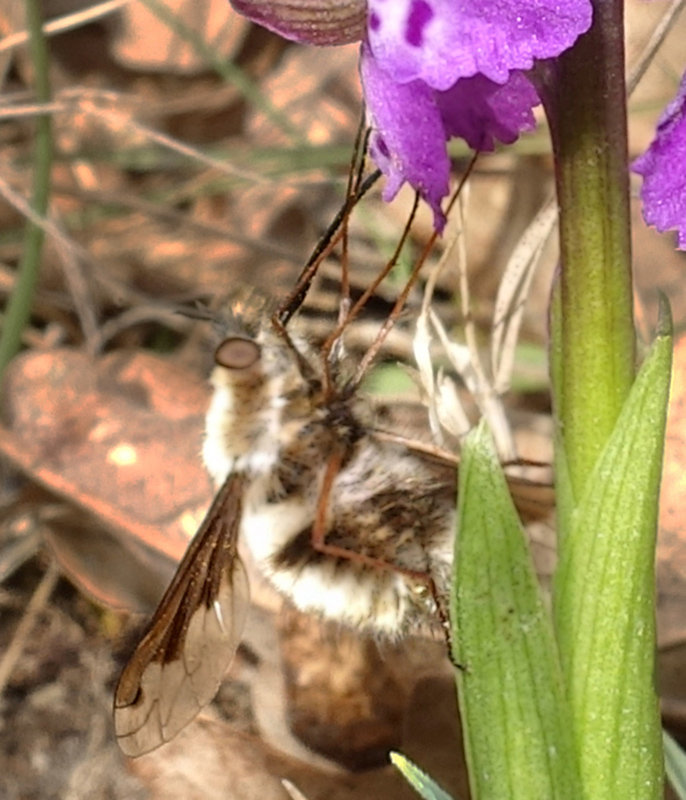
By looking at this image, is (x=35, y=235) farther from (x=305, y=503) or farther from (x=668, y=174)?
(x=668, y=174)

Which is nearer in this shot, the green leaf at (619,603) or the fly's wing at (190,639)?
the green leaf at (619,603)

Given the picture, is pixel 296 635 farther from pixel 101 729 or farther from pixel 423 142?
pixel 423 142

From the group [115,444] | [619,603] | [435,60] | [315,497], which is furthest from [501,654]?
[115,444]

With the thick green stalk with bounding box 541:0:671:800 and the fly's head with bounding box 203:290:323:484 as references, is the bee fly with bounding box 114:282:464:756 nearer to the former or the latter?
the fly's head with bounding box 203:290:323:484

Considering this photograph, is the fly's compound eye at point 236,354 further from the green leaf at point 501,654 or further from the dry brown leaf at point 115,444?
the dry brown leaf at point 115,444

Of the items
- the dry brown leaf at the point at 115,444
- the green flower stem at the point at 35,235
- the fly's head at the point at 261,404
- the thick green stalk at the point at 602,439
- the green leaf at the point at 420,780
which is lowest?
the dry brown leaf at the point at 115,444

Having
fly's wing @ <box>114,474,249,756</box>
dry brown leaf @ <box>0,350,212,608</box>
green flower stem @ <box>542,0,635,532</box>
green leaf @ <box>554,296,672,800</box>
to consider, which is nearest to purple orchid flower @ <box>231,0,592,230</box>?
green flower stem @ <box>542,0,635,532</box>

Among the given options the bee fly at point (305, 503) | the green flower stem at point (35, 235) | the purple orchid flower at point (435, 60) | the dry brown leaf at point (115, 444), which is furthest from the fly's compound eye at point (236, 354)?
the green flower stem at point (35, 235)

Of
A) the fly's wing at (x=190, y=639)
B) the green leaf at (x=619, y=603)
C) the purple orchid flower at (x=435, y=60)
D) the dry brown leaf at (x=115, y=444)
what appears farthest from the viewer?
the dry brown leaf at (x=115, y=444)
